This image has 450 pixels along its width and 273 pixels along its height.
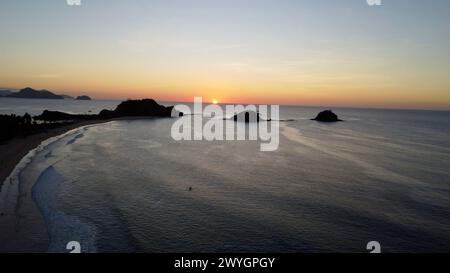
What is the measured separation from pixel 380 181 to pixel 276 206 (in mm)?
16846

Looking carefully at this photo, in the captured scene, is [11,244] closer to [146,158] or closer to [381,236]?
[381,236]

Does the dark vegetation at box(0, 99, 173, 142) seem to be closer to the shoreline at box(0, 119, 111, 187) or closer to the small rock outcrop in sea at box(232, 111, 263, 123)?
the shoreline at box(0, 119, 111, 187)

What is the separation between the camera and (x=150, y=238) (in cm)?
1905

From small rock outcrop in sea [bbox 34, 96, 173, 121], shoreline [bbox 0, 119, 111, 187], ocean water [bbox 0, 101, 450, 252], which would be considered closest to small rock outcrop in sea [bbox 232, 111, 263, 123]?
small rock outcrop in sea [bbox 34, 96, 173, 121]

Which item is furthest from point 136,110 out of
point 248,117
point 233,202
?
point 233,202

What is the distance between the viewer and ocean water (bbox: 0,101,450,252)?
1925 centimetres

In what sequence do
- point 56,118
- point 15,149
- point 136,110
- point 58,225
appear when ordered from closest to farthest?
point 58,225
point 15,149
point 56,118
point 136,110

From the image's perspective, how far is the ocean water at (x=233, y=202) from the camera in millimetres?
19250

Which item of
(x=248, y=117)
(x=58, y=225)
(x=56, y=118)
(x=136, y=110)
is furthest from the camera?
(x=136, y=110)

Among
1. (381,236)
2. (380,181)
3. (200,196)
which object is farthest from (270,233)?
(380,181)

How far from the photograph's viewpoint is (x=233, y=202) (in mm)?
26688

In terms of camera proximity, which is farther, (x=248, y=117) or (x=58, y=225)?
(x=248, y=117)

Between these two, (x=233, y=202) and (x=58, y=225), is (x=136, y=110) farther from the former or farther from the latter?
(x=58, y=225)

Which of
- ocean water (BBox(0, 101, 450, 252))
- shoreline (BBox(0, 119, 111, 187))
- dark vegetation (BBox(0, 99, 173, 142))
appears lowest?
ocean water (BBox(0, 101, 450, 252))
